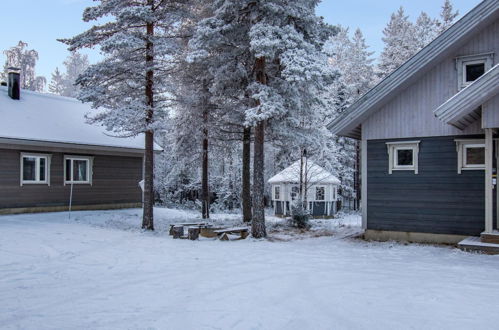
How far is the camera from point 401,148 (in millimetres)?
12758

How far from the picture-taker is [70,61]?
6247cm

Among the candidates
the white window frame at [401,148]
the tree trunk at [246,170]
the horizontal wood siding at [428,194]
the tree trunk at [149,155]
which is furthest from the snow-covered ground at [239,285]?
the tree trunk at [246,170]

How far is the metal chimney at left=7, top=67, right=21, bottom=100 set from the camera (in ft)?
66.7

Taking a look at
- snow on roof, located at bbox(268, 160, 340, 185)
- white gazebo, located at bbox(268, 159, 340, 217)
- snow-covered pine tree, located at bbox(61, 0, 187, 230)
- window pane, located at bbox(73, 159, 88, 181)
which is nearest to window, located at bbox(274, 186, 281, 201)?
white gazebo, located at bbox(268, 159, 340, 217)

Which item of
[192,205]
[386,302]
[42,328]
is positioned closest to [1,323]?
[42,328]

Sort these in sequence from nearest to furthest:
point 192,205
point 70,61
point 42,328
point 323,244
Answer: point 42,328 < point 323,244 < point 192,205 < point 70,61

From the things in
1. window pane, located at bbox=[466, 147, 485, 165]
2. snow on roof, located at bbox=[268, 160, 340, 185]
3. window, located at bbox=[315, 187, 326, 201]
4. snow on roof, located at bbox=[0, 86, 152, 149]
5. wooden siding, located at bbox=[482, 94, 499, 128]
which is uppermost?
snow on roof, located at bbox=[0, 86, 152, 149]

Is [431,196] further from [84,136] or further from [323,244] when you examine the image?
[84,136]

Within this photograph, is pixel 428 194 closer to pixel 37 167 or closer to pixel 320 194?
pixel 320 194

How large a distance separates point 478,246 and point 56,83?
6106cm

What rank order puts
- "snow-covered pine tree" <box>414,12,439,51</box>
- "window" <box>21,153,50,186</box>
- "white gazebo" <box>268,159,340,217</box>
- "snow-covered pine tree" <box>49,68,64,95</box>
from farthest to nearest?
"snow-covered pine tree" <box>49,68,64,95</box> < "snow-covered pine tree" <box>414,12,439,51</box> < "white gazebo" <box>268,159,340,217</box> < "window" <box>21,153,50,186</box>

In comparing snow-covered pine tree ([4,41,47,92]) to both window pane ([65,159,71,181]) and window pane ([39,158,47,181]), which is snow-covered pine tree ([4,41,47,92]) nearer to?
window pane ([65,159,71,181])

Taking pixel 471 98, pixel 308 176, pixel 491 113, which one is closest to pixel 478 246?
pixel 491 113

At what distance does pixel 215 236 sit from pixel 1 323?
919 centimetres
